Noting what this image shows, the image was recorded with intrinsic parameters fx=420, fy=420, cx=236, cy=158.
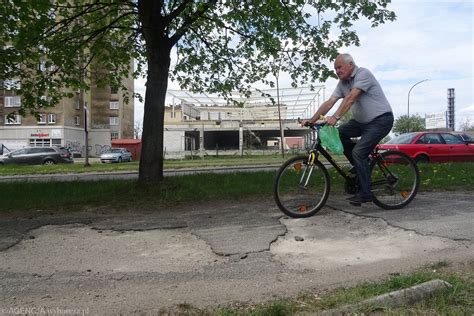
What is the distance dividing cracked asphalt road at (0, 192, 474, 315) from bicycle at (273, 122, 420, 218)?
18 centimetres

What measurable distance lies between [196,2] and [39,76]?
3963 millimetres

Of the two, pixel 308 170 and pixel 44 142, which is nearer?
pixel 308 170

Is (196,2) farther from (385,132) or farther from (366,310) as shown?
(366,310)

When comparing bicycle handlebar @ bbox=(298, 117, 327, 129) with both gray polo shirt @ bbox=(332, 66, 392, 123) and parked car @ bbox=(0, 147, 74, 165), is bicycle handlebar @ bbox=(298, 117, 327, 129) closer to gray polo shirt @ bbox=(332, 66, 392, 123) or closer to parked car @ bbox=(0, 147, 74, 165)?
gray polo shirt @ bbox=(332, 66, 392, 123)

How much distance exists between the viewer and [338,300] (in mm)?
3004

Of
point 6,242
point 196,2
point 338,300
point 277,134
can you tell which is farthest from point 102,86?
point 277,134

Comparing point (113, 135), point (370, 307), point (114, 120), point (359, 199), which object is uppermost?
point (114, 120)

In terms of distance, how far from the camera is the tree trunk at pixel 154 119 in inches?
293

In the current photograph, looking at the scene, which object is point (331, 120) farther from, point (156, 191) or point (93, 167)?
point (93, 167)

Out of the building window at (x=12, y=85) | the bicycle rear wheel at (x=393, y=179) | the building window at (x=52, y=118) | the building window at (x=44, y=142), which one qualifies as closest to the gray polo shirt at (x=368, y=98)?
the bicycle rear wheel at (x=393, y=179)

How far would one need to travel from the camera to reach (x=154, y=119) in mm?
7449

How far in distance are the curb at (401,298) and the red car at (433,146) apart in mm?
12867

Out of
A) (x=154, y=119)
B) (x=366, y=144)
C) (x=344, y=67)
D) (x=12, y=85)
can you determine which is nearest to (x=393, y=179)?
(x=366, y=144)

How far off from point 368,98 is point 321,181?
1230mm
